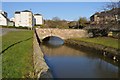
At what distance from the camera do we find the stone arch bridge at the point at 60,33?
223 ft

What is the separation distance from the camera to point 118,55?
31.7 metres

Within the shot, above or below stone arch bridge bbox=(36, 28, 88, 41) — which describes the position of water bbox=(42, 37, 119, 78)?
below

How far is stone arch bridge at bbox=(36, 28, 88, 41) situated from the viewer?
223 ft

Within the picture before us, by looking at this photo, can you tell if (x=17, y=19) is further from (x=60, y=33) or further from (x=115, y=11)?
(x=115, y=11)

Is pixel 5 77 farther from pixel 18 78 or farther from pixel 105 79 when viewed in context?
pixel 105 79

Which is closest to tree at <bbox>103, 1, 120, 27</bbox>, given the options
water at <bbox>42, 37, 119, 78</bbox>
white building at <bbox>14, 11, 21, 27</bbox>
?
water at <bbox>42, 37, 119, 78</bbox>

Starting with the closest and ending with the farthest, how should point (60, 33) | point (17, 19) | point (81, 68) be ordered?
point (81, 68) → point (60, 33) → point (17, 19)

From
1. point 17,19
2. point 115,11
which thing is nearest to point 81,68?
point 115,11

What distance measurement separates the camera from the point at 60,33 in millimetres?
69188

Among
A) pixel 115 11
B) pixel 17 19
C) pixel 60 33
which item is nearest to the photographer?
pixel 115 11

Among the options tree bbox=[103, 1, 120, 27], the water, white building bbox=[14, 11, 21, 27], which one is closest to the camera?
the water

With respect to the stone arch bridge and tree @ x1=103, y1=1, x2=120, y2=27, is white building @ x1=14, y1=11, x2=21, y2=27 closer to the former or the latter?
the stone arch bridge

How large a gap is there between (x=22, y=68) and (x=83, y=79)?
683 centimetres

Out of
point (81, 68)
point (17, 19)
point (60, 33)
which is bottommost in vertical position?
point (81, 68)
